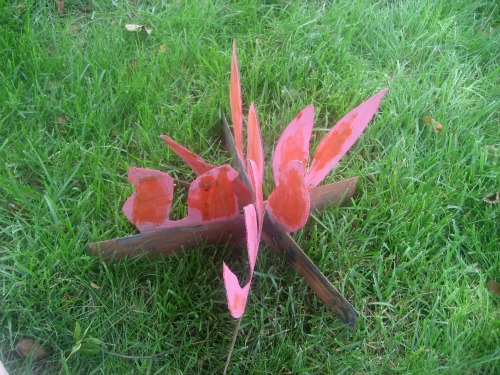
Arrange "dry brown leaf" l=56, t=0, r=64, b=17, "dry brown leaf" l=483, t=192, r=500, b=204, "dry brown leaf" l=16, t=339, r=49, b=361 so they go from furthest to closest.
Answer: "dry brown leaf" l=56, t=0, r=64, b=17, "dry brown leaf" l=483, t=192, r=500, b=204, "dry brown leaf" l=16, t=339, r=49, b=361

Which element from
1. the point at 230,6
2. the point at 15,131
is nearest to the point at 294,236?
the point at 15,131

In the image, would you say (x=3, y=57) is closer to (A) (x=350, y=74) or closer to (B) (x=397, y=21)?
(A) (x=350, y=74)

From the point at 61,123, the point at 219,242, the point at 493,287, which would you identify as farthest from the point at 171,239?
the point at 493,287

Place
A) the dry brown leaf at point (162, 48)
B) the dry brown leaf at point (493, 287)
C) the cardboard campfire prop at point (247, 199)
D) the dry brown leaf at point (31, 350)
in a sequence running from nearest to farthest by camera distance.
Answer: the cardboard campfire prop at point (247, 199) → the dry brown leaf at point (31, 350) → the dry brown leaf at point (493, 287) → the dry brown leaf at point (162, 48)

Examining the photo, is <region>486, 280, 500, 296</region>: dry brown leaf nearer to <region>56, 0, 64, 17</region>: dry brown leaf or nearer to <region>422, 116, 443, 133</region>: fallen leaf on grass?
<region>422, 116, 443, 133</region>: fallen leaf on grass

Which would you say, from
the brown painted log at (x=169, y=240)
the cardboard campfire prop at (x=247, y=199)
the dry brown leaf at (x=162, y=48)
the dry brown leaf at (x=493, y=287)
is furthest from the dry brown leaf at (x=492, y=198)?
the dry brown leaf at (x=162, y=48)

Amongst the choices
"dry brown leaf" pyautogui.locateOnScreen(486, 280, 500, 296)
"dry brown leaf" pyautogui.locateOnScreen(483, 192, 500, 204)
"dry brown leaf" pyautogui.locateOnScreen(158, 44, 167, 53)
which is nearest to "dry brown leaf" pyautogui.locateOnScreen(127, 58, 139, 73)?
"dry brown leaf" pyautogui.locateOnScreen(158, 44, 167, 53)

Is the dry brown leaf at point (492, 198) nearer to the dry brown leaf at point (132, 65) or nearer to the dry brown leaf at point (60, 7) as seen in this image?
the dry brown leaf at point (132, 65)

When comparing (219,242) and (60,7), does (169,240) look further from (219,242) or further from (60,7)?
(60,7)
